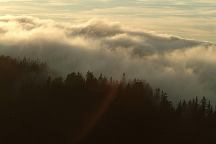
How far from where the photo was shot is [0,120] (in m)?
181

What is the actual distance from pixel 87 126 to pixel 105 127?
6.07 metres

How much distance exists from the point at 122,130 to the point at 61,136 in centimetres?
2309

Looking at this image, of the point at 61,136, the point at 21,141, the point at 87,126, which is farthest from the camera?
the point at 87,126

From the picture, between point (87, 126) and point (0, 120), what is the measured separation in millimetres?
29431

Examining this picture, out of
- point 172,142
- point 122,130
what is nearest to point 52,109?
point 122,130

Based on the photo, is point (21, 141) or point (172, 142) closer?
point (21, 141)

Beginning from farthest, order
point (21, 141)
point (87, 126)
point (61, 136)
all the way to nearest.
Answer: point (87, 126) < point (61, 136) < point (21, 141)

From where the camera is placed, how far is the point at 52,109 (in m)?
198

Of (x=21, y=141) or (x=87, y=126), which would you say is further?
(x=87, y=126)

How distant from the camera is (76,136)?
184875 millimetres

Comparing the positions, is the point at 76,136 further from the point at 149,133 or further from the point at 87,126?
the point at 149,133

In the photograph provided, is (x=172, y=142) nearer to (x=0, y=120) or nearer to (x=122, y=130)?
(x=122, y=130)

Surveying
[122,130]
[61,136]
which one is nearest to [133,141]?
[122,130]

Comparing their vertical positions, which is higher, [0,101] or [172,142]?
[0,101]
